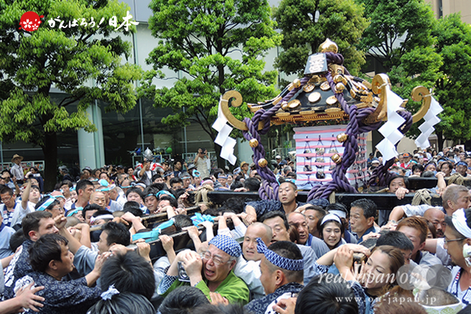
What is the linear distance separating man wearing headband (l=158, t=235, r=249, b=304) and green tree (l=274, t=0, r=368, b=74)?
574 inches

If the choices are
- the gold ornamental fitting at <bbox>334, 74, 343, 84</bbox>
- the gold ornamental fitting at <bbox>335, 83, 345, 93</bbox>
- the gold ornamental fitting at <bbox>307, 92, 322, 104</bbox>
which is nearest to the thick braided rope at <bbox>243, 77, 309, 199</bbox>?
the gold ornamental fitting at <bbox>307, 92, 322, 104</bbox>

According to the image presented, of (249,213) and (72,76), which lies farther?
(72,76)

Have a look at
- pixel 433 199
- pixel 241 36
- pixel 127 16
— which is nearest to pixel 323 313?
pixel 433 199

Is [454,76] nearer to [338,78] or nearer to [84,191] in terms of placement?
[338,78]

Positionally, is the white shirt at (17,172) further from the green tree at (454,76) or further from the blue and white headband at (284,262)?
the green tree at (454,76)

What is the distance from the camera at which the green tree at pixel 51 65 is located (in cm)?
923

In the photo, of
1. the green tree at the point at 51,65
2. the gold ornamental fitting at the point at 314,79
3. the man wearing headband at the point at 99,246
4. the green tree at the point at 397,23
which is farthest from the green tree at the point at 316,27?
the man wearing headband at the point at 99,246

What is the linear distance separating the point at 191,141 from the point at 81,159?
4988 millimetres

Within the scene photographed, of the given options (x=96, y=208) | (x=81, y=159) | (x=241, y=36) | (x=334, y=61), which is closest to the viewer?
(x=96, y=208)

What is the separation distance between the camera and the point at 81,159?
15.6 meters

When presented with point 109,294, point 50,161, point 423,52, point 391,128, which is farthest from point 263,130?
point 423,52

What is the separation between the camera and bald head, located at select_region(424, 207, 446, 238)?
11.9ft

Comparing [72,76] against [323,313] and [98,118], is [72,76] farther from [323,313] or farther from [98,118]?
[323,313]

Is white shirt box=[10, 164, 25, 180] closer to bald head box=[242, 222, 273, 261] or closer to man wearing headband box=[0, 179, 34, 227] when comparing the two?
man wearing headband box=[0, 179, 34, 227]
